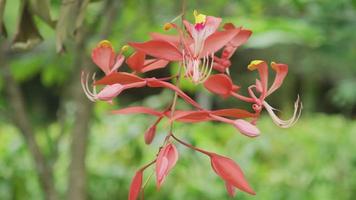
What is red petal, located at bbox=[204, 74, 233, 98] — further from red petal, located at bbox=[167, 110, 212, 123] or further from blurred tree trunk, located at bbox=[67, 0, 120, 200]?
blurred tree trunk, located at bbox=[67, 0, 120, 200]

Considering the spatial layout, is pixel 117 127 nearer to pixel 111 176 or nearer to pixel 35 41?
pixel 111 176

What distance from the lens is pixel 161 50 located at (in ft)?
2.39

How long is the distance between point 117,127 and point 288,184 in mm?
523

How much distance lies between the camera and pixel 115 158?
7.75ft

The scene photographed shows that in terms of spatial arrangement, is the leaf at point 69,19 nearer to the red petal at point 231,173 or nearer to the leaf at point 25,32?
the leaf at point 25,32

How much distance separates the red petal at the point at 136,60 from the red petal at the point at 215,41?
65 millimetres

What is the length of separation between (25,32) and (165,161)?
47 cm

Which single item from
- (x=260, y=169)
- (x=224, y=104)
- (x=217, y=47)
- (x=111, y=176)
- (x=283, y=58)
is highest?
(x=217, y=47)

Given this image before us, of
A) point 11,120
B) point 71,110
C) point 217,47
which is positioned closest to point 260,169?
point 71,110

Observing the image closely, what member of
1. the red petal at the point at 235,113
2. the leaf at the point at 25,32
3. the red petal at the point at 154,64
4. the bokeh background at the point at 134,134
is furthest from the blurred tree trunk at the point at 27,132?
the red petal at the point at 235,113

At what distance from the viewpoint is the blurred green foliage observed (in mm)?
1962

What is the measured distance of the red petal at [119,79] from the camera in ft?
2.32

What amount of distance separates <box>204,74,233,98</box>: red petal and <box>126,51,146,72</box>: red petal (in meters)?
0.07

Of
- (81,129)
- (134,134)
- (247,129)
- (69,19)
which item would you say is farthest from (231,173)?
(134,134)
